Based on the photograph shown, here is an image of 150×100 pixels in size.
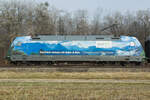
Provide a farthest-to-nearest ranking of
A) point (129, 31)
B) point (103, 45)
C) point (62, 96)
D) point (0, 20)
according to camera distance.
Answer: point (129, 31)
point (0, 20)
point (103, 45)
point (62, 96)

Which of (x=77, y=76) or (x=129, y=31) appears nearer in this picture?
(x=77, y=76)

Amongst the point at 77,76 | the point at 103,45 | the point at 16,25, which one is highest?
the point at 16,25

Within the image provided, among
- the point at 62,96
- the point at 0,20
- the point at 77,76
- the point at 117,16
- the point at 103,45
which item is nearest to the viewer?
the point at 62,96

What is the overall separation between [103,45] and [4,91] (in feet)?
52.0

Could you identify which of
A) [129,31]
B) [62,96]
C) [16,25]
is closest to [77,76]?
[62,96]

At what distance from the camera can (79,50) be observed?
22.9 metres

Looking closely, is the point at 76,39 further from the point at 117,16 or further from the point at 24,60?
the point at 117,16

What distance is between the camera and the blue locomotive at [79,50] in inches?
898

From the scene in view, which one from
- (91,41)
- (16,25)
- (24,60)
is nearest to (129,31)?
(16,25)

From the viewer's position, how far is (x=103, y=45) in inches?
902

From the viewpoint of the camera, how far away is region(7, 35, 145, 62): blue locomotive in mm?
22797

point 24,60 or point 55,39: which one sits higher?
point 55,39

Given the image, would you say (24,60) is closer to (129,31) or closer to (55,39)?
(55,39)

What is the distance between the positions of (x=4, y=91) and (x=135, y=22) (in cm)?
5484
